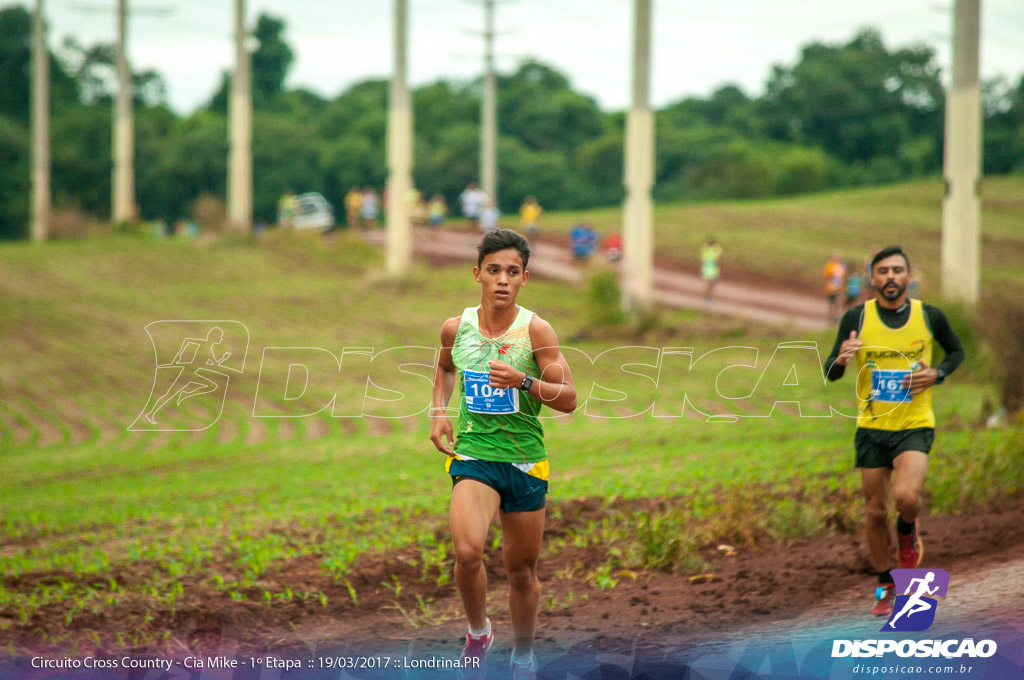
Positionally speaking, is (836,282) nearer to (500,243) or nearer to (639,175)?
(639,175)

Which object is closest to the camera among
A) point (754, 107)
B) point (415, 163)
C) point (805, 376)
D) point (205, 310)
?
point (805, 376)

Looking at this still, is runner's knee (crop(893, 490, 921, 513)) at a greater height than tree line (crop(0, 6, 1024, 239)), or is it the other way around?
tree line (crop(0, 6, 1024, 239))

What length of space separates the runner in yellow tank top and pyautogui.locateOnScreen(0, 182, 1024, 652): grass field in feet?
5.07

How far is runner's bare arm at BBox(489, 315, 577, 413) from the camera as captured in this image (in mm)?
5496

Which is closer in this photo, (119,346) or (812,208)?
(119,346)

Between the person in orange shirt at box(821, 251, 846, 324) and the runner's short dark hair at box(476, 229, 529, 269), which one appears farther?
the person in orange shirt at box(821, 251, 846, 324)

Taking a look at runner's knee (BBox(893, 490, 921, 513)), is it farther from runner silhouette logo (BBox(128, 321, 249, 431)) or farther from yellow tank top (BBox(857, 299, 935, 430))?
runner silhouette logo (BBox(128, 321, 249, 431))

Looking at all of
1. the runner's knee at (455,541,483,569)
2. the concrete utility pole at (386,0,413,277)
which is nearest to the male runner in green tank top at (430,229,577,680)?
the runner's knee at (455,541,483,569)

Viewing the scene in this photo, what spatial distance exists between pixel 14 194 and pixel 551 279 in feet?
130

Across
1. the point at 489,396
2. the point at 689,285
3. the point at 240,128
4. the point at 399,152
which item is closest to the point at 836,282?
the point at 689,285

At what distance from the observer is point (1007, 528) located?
841cm

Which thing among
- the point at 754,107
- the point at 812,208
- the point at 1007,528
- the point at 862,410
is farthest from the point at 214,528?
the point at 754,107

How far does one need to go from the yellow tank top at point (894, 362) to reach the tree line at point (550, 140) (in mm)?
62726

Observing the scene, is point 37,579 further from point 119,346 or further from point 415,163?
point 415,163
